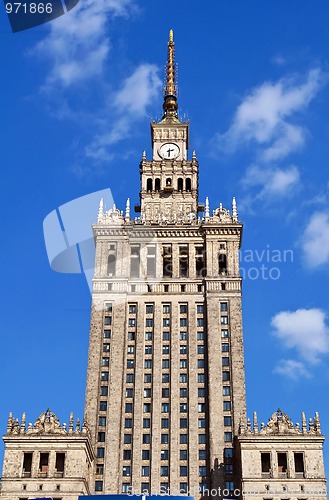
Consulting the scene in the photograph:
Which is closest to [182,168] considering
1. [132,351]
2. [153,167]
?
[153,167]

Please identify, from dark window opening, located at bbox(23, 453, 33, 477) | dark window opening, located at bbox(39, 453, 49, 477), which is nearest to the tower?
dark window opening, located at bbox(39, 453, 49, 477)

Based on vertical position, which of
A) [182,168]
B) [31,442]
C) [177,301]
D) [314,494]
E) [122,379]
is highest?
[182,168]

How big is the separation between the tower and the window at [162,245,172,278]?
0.15m

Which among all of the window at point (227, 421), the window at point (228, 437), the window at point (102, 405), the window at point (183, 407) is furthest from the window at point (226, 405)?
the window at point (102, 405)

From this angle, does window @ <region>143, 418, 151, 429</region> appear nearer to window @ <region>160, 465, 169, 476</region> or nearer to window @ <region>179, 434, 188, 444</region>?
window @ <region>179, 434, 188, 444</region>

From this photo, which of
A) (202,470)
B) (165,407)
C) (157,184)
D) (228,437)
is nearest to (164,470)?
(202,470)

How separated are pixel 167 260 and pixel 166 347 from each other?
1343 cm

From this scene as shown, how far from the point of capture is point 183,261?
110 meters

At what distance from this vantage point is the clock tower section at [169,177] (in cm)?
11775

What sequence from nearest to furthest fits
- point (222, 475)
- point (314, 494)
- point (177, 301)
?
1. point (314, 494)
2. point (222, 475)
3. point (177, 301)

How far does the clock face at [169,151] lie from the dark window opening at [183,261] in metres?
21.3

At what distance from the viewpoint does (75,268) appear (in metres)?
107

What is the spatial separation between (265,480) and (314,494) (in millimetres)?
5116

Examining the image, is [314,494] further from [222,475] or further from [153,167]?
[153,167]
